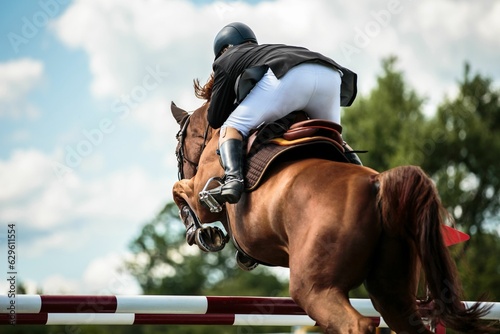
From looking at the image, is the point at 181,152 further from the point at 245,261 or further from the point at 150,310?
the point at 150,310

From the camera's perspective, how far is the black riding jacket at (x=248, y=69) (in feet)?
21.4

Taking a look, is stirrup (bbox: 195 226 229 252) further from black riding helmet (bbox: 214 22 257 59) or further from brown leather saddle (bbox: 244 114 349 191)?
black riding helmet (bbox: 214 22 257 59)

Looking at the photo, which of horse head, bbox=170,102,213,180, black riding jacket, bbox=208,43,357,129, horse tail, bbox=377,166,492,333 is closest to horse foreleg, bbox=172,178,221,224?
horse head, bbox=170,102,213,180

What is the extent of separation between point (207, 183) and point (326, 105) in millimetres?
1005

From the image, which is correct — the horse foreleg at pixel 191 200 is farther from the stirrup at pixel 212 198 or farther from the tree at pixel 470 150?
the tree at pixel 470 150

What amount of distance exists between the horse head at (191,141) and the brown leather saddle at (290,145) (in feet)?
3.86

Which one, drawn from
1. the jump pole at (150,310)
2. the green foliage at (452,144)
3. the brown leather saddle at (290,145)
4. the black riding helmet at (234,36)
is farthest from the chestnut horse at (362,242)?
the green foliage at (452,144)

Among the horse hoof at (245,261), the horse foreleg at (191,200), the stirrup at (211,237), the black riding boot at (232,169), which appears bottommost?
the horse hoof at (245,261)

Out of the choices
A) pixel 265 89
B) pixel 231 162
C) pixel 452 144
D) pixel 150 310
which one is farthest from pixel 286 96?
pixel 452 144

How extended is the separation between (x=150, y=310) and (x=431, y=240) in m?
2.46

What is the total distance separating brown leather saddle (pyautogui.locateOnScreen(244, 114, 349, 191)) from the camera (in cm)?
620

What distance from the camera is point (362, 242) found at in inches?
213

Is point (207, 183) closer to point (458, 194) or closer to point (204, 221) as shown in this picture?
point (204, 221)

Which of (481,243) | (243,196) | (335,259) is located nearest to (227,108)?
(243,196)
